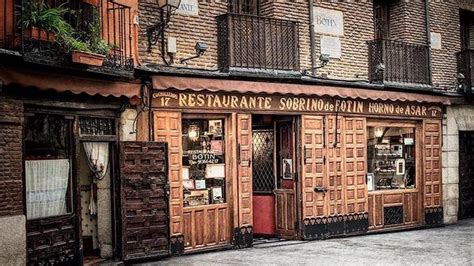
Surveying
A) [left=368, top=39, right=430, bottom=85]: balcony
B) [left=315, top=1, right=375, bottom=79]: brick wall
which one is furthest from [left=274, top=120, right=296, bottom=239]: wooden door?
[left=368, top=39, right=430, bottom=85]: balcony

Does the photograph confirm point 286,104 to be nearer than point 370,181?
Yes

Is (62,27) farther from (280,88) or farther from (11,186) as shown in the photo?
(280,88)

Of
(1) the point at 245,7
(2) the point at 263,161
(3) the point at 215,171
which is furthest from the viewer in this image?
(2) the point at 263,161

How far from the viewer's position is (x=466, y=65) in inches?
752

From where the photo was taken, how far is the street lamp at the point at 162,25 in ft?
41.7

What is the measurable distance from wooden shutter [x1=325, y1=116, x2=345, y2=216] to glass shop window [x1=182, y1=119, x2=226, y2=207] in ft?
9.60

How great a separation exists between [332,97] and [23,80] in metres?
7.89

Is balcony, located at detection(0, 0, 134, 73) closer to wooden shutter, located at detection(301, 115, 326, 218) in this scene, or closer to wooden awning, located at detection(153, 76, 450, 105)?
wooden awning, located at detection(153, 76, 450, 105)

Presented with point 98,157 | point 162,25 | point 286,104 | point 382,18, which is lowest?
point 98,157

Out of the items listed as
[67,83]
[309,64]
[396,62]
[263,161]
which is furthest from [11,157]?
[396,62]

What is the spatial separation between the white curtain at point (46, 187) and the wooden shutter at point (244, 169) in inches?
163

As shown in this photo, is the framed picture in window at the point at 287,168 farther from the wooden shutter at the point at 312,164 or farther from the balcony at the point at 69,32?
the balcony at the point at 69,32

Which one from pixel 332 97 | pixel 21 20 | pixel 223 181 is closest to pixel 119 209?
pixel 223 181

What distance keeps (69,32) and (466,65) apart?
1292cm
